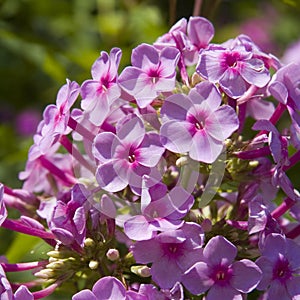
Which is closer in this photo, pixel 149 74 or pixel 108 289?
pixel 108 289

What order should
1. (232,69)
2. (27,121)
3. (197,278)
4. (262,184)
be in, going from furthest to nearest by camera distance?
(27,121), (262,184), (232,69), (197,278)

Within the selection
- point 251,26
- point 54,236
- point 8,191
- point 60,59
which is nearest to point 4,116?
point 60,59

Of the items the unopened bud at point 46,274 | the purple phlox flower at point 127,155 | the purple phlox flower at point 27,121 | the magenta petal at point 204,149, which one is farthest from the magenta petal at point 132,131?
the purple phlox flower at point 27,121

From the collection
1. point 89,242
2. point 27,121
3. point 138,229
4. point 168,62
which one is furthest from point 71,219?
point 27,121

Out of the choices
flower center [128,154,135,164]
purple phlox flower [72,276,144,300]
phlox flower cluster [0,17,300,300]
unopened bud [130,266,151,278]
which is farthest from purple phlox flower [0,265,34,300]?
flower center [128,154,135,164]

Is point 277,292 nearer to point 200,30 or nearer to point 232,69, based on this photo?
point 232,69

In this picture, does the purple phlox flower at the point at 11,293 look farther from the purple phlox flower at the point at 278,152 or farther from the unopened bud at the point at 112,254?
the purple phlox flower at the point at 278,152

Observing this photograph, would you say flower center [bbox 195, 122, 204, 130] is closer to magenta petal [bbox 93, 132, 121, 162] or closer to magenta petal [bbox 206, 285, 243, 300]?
magenta petal [bbox 93, 132, 121, 162]
